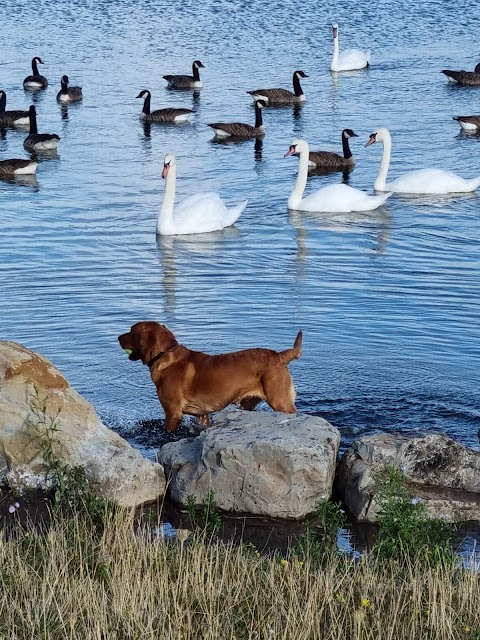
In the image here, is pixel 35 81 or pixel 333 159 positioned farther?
pixel 35 81

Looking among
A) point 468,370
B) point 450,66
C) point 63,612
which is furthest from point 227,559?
point 450,66

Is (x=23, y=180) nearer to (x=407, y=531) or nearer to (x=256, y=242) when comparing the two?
(x=256, y=242)

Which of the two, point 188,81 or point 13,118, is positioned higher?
point 188,81

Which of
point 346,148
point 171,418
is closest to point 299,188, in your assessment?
point 346,148

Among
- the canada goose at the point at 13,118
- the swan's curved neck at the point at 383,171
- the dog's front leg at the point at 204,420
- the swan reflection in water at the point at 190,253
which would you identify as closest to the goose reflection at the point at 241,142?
the swan's curved neck at the point at 383,171

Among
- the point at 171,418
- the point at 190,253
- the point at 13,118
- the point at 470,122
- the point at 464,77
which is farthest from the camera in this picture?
the point at 464,77

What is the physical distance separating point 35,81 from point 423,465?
23458mm

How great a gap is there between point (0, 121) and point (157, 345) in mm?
19290

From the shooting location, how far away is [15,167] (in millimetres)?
21281

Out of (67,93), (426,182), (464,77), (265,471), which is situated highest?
A: (464,77)

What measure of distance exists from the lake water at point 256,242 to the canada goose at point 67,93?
0.26m

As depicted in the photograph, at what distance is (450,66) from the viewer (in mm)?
31016

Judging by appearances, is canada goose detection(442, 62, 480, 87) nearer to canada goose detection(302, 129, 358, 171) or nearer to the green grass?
canada goose detection(302, 129, 358, 171)

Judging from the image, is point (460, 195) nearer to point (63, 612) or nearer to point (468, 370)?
point (468, 370)
